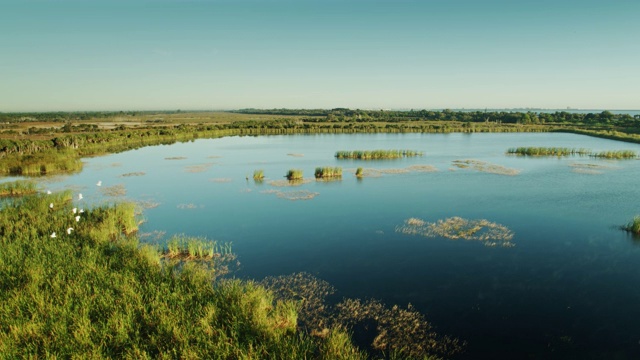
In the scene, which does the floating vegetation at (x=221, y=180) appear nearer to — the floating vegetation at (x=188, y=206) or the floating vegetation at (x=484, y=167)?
the floating vegetation at (x=188, y=206)

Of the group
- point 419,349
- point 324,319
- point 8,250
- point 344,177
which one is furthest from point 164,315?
point 344,177

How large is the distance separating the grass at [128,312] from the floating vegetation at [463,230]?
340 inches

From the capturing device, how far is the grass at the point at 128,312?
745 centimetres

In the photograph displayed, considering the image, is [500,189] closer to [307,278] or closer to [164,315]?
[307,278]

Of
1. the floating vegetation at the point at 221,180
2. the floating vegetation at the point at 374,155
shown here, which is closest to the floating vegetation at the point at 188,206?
the floating vegetation at the point at 221,180

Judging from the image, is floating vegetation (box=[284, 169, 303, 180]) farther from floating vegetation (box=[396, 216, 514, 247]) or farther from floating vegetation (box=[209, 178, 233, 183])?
floating vegetation (box=[396, 216, 514, 247])

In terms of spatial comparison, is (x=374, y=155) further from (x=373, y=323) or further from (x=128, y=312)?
(x=128, y=312)

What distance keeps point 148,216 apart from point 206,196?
5.32 metres

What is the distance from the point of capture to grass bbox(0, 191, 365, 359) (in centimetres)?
745

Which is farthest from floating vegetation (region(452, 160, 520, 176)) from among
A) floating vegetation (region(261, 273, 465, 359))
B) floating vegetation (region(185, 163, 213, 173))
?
floating vegetation (region(261, 273, 465, 359))

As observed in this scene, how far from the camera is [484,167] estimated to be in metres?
34.9

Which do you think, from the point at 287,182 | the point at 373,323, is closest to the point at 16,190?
the point at 287,182

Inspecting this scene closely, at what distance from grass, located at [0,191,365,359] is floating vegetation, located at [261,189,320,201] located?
37.3ft

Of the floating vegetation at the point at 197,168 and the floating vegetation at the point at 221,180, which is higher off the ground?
the floating vegetation at the point at 197,168
